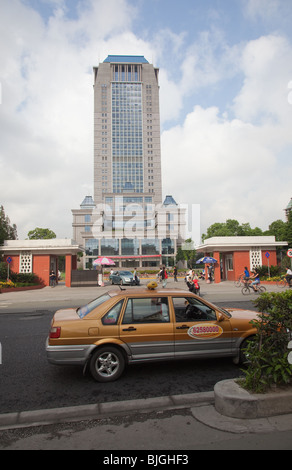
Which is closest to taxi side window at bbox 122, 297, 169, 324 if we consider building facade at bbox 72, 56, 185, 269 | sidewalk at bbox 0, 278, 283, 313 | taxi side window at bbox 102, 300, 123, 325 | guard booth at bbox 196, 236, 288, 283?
taxi side window at bbox 102, 300, 123, 325

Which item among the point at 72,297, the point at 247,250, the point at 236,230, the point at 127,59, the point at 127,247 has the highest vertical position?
the point at 127,59

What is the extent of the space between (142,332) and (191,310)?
1053 millimetres

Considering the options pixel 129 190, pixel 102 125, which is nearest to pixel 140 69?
pixel 102 125

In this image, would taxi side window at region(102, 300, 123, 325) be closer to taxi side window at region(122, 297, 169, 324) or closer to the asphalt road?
taxi side window at region(122, 297, 169, 324)

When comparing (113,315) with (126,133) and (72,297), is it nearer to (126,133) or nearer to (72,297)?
(72,297)

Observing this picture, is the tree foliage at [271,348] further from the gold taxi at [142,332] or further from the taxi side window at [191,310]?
the taxi side window at [191,310]

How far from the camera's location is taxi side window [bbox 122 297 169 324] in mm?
4949

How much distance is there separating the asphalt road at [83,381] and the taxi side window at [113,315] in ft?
3.08

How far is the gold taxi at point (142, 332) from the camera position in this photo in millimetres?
4625

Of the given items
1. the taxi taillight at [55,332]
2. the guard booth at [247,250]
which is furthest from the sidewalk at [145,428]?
the guard booth at [247,250]

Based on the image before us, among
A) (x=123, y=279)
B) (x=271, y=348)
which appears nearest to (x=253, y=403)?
(x=271, y=348)

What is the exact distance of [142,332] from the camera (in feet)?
15.8

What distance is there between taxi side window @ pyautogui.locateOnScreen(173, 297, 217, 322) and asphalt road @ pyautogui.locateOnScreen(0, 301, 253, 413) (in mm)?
938
